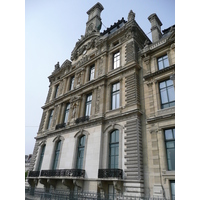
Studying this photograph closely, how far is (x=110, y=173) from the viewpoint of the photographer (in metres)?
12.1

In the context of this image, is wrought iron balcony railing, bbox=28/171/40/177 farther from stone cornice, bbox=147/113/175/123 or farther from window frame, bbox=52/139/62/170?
stone cornice, bbox=147/113/175/123

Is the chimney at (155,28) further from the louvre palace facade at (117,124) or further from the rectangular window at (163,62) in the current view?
the rectangular window at (163,62)

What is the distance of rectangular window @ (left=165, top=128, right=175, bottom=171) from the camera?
10.8 meters

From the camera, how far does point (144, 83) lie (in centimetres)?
1516

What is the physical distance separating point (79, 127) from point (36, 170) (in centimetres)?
841

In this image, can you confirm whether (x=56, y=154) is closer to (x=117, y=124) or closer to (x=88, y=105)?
(x=88, y=105)

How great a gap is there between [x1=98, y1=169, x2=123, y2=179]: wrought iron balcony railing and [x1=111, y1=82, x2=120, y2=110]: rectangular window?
5.84 meters

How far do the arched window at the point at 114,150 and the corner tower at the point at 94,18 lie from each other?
20.0 meters

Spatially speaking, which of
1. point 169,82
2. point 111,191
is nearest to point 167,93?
point 169,82

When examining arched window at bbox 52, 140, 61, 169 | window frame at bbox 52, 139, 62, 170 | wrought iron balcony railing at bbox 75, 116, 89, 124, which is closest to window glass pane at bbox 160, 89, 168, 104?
wrought iron balcony railing at bbox 75, 116, 89, 124

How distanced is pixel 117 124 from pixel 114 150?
2.16m
